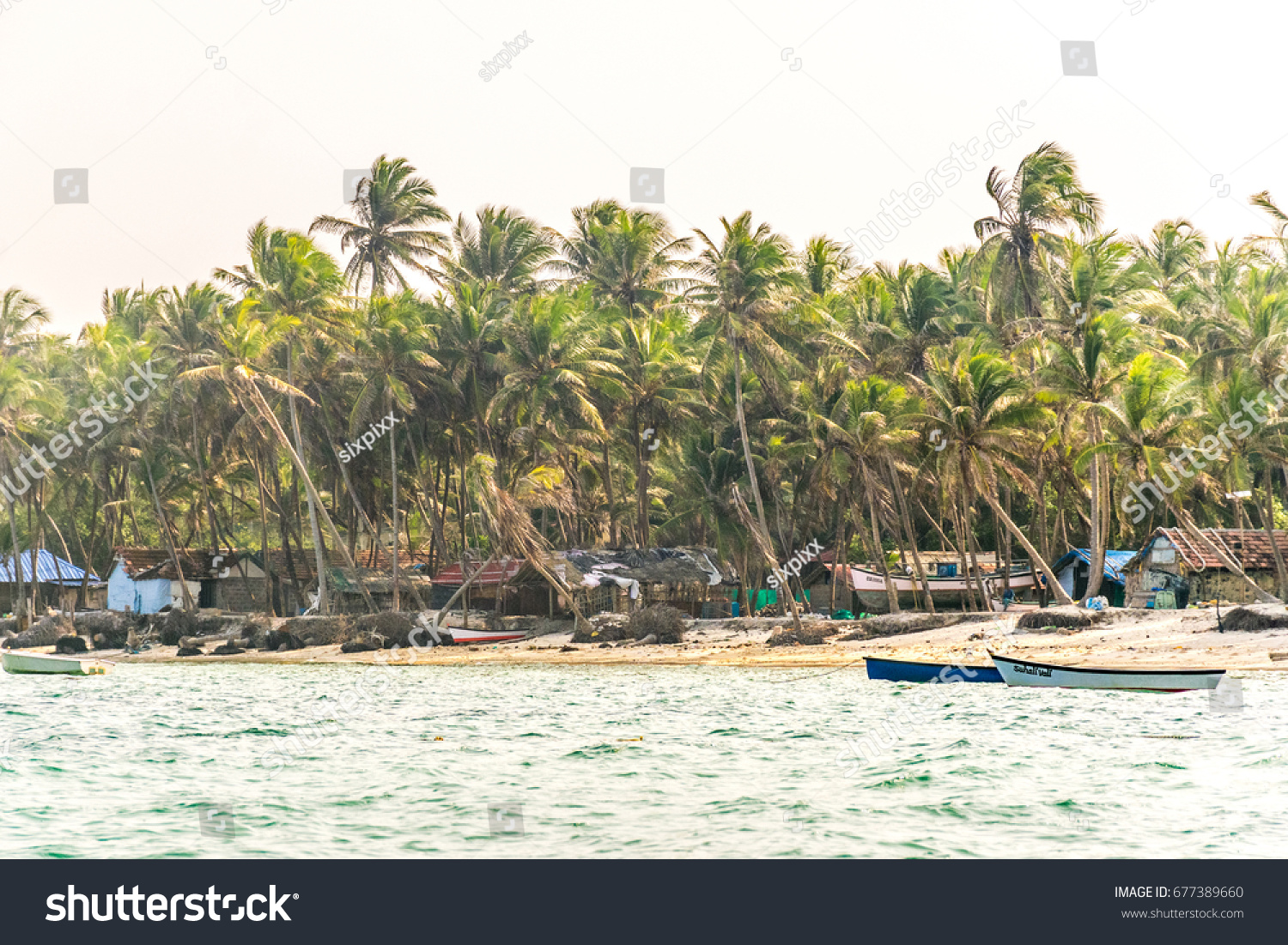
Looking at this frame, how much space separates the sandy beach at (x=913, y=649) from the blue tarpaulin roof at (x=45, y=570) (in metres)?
18.0

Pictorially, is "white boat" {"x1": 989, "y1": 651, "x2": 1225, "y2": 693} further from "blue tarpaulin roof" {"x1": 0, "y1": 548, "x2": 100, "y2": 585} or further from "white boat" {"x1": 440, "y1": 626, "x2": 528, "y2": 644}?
"blue tarpaulin roof" {"x1": 0, "y1": 548, "x2": 100, "y2": 585}

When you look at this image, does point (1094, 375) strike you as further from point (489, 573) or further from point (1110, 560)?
point (489, 573)

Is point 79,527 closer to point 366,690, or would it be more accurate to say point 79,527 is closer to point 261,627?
point 261,627

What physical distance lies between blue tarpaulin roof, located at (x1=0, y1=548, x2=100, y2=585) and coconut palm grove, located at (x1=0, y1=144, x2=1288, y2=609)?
3044mm

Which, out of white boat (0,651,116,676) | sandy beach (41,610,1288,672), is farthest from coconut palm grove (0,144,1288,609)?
white boat (0,651,116,676)

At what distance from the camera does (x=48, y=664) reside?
110 feet

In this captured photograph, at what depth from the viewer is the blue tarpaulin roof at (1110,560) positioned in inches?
1576

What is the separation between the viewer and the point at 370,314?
4478 cm

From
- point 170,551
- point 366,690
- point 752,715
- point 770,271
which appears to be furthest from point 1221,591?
point 170,551

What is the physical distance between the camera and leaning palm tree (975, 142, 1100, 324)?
1578 inches

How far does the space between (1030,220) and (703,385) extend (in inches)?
498

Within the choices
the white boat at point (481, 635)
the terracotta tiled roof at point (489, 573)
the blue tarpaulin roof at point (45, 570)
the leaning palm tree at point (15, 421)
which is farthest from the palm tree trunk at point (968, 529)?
the blue tarpaulin roof at point (45, 570)

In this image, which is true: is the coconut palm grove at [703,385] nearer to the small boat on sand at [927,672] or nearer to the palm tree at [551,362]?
the palm tree at [551,362]

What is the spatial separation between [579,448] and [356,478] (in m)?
10.4
